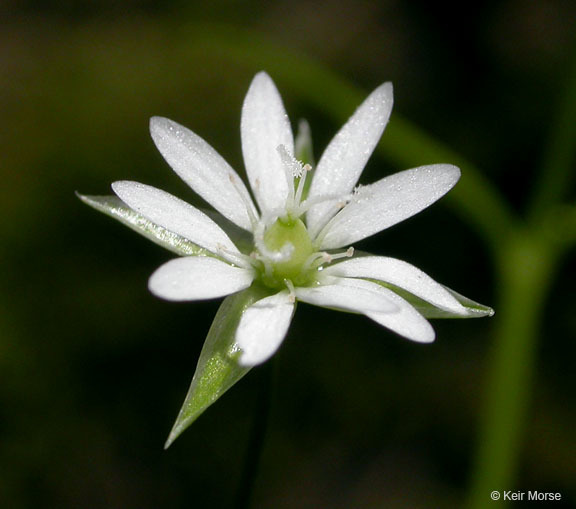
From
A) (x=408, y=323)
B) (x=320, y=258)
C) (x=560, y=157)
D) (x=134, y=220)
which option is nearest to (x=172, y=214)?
(x=134, y=220)

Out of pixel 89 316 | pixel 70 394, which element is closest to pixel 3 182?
pixel 89 316

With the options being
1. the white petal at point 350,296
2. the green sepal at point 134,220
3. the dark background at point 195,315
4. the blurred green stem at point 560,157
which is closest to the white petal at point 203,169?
the green sepal at point 134,220

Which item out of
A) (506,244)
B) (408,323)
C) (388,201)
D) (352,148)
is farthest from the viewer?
(506,244)

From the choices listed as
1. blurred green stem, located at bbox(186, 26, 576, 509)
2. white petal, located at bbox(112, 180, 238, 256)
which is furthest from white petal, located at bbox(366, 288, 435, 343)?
blurred green stem, located at bbox(186, 26, 576, 509)

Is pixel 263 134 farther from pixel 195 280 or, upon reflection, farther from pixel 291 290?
pixel 195 280

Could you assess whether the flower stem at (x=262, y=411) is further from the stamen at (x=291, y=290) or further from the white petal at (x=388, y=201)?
the white petal at (x=388, y=201)

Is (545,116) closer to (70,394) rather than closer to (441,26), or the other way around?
(441,26)
